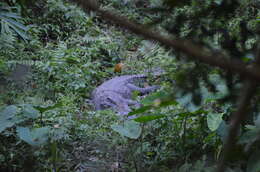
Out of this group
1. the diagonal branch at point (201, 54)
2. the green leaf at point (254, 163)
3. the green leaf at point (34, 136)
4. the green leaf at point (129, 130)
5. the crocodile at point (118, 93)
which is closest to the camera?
the diagonal branch at point (201, 54)

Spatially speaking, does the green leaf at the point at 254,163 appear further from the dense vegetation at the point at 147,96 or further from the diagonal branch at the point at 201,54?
the diagonal branch at the point at 201,54

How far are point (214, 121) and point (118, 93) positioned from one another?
9.05 ft

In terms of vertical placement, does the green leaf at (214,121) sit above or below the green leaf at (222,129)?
above

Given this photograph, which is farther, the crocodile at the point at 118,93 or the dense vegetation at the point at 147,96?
the crocodile at the point at 118,93

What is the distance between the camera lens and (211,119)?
204 cm

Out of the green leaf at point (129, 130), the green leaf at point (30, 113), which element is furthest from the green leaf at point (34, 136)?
the green leaf at point (129, 130)

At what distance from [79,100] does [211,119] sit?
227 cm

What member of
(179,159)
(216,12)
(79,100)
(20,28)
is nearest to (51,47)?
(20,28)

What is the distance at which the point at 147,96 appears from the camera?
2.37 metres

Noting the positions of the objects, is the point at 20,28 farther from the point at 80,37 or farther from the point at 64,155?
the point at 64,155

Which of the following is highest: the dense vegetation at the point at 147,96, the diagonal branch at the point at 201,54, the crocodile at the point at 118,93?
the diagonal branch at the point at 201,54

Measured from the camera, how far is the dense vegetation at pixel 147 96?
3.38 feet

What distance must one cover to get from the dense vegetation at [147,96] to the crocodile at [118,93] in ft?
0.56

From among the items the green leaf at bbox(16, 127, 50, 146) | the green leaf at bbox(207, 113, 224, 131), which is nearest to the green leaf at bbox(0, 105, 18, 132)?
the green leaf at bbox(16, 127, 50, 146)
